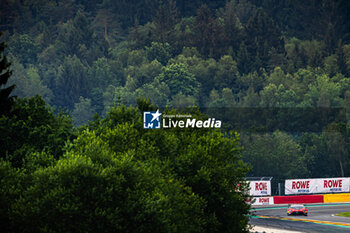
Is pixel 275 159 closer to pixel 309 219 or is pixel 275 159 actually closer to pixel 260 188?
pixel 260 188

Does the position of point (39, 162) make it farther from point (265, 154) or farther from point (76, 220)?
point (265, 154)

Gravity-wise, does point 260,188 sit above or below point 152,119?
above

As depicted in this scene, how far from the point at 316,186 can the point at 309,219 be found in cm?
2010

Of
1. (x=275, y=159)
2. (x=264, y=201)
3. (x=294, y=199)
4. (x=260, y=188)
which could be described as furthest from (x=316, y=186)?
(x=275, y=159)

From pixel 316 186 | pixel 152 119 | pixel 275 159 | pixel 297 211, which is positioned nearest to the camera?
pixel 152 119

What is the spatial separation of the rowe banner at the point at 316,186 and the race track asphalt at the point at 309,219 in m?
3.25

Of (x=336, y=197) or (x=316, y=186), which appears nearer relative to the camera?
(x=336, y=197)

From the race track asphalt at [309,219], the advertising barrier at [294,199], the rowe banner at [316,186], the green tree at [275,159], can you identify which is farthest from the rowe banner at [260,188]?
the green tree at [275,159]

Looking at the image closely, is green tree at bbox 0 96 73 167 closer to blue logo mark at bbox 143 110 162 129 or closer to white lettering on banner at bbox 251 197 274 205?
→ blue logo mark at bbox 143 110 162 129

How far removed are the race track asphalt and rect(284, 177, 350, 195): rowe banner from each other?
3250mm

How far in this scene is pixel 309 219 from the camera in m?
70.2

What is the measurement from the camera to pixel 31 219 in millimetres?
33969

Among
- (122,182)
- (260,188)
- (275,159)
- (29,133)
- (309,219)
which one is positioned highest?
(275,159)

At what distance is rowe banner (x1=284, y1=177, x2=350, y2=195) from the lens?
88000 mm
